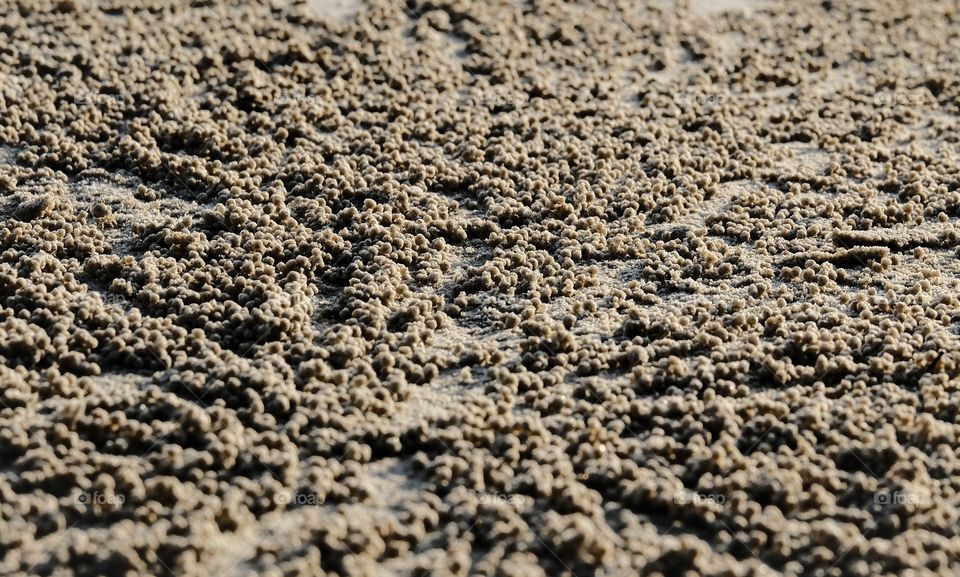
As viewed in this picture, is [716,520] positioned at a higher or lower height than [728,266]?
lower

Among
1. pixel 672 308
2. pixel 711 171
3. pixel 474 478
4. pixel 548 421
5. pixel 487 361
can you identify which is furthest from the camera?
pixel 711 171

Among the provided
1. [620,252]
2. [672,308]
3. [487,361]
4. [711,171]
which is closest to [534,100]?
[711,171]

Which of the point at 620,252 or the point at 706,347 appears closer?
the point at 706,347

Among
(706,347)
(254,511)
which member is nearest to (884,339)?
(706,347)

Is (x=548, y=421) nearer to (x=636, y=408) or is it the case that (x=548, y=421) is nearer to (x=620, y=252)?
(x=636, y=408)

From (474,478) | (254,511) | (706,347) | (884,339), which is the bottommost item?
(254,511)

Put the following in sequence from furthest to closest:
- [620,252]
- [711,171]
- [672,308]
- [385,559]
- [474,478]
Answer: [711,171]
[620,252]
[672,308]
[474,478]
[385,559]
